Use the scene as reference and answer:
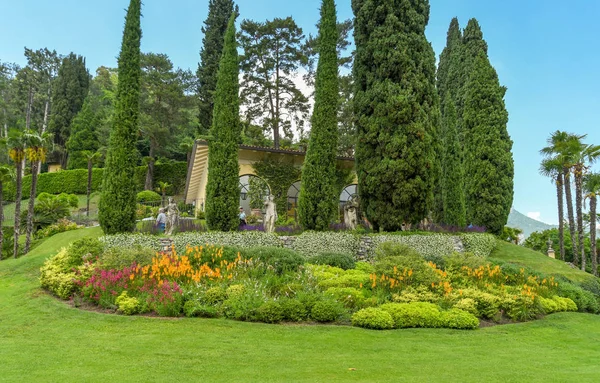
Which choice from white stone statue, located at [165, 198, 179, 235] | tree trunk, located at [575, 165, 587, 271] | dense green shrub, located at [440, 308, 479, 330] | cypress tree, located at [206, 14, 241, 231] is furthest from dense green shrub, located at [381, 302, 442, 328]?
tree trunk, located at [575, 165, 587, 271]

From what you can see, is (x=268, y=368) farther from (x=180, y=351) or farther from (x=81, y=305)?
(x=81, y=305)

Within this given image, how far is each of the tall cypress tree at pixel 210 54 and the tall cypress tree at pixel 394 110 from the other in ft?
65.4

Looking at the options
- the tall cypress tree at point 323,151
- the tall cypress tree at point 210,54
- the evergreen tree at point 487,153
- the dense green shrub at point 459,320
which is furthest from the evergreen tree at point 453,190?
the tall cypress tree at point 210,54

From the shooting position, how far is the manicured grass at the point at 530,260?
53.2 feet

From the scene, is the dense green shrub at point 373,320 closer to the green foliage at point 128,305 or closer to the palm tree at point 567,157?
the green foliage at point 128,305

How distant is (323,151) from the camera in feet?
52.4

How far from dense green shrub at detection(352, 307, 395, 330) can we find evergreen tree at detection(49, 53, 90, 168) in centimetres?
4687

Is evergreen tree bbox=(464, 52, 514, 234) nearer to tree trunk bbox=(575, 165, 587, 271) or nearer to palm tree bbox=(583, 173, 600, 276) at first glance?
tree trunk bbox=(575, 165, 587, 271)

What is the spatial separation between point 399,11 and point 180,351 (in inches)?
629

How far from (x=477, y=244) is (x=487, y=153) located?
7.94m

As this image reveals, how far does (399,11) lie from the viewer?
16859 mm

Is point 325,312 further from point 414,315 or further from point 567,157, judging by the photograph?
point 567,157

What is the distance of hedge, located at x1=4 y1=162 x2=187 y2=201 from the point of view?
123 feet

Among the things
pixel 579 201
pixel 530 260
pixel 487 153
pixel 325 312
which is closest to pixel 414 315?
pixel 325 312
